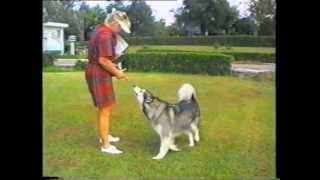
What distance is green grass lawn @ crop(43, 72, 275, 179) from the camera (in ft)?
14.5

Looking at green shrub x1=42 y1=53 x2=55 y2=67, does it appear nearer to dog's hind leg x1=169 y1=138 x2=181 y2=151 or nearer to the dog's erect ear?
the dog's erect ear

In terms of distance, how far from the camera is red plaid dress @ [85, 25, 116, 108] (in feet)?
14.6

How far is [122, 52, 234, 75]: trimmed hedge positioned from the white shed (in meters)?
0.49

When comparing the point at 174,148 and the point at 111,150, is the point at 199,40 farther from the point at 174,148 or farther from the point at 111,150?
Result: the point at 111,150

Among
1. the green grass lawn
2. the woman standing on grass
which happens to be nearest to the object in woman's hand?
the woman standing on grass

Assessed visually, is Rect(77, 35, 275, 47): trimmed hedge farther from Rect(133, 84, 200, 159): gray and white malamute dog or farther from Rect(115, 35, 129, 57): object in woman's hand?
Rect(133, 84, 200, 159): gray and white malamute dog

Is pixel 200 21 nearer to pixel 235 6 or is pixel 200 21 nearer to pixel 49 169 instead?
pixel 235 6

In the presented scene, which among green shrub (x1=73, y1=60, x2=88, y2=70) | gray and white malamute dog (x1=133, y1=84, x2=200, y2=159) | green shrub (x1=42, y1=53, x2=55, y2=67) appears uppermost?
green shrub (x1=42, y1=53, x2=55, y2=67)

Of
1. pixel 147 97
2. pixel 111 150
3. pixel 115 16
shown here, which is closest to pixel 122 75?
pixel 147 97

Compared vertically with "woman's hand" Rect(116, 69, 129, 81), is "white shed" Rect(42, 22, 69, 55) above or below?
above

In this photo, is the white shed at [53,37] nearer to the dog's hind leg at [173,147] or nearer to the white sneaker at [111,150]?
the white sneaker at [111,150]

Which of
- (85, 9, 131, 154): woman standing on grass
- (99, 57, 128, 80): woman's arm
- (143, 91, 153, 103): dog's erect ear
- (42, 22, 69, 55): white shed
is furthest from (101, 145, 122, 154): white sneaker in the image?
(42, 22, 69, 55): white shed
